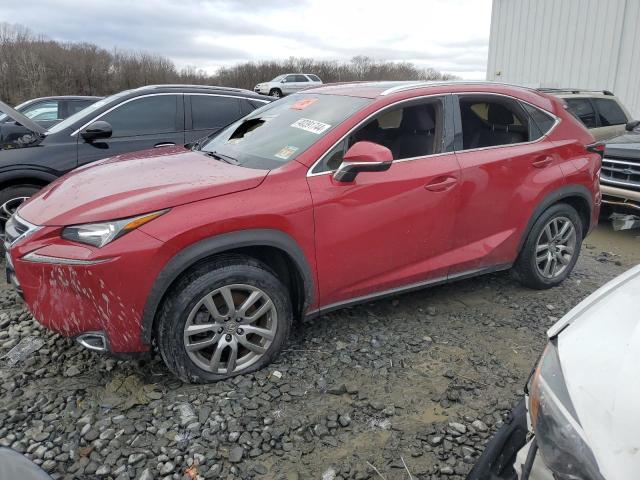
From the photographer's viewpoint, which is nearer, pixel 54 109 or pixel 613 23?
pixel 54 109

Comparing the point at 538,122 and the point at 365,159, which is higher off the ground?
the point at 538,122

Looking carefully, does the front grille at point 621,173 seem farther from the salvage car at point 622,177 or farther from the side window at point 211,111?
the side window at point 211,111

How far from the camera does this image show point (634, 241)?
6246mm

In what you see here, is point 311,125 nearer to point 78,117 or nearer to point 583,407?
point 583,407

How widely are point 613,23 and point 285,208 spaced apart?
42.9 ft

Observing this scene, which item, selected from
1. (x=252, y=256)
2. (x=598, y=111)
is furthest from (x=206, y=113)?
(x=598, y=111)

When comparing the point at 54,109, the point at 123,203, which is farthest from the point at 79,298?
the point at 54,109

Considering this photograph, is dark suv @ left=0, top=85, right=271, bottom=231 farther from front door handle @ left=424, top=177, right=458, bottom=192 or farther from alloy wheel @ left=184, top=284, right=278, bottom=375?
alloy wheel @ left=184, top=284, right=278, bottom=375

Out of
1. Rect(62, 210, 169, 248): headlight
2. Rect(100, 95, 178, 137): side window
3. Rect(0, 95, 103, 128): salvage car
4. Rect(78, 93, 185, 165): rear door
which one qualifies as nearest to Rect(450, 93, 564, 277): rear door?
Rect(62, 210, 169, 248): headlight

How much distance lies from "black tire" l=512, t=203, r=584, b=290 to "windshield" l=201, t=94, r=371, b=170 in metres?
1.73

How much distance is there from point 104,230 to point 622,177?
241 inches

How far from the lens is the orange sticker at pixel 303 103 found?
361 centimetres

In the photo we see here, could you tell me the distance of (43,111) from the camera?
29.6ft

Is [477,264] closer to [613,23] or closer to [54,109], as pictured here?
[54,109]
